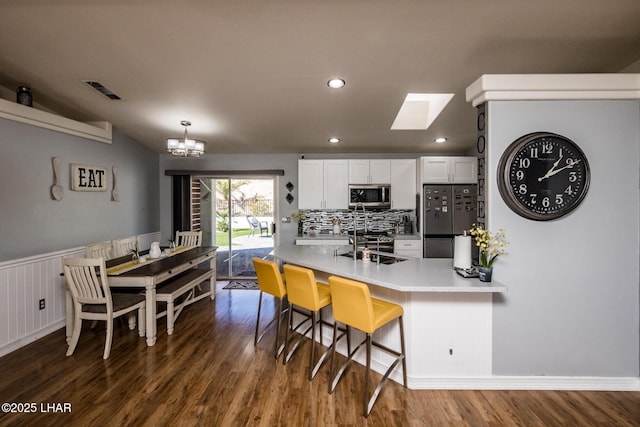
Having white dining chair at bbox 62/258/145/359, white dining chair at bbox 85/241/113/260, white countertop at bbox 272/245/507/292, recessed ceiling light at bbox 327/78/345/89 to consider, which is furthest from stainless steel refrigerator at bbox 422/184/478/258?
white dining chair at bbox 85/241/113/260

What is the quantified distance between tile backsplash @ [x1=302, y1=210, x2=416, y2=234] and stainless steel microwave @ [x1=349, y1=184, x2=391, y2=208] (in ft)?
1.32

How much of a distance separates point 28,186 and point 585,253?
5.28 meters

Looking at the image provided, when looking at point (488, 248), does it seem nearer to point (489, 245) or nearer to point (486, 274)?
point (489, 245)

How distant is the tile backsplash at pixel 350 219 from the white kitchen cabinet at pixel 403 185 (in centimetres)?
41

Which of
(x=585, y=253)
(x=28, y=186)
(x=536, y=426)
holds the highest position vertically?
(x=28, y=186)

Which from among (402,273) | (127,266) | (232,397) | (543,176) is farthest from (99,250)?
(543,176)

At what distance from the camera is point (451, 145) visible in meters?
4.80

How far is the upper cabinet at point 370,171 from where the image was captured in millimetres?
4910

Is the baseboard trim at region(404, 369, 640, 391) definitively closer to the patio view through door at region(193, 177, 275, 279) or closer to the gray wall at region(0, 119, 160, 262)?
the patio view through door at region(193, 177, 275, 279)

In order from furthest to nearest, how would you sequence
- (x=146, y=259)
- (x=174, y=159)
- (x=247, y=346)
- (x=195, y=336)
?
(x=174, y=159), (x=146, y=259), (x=195, y=336), (x=247, y=346)

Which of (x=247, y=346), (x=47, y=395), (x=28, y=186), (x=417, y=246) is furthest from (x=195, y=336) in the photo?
(x=417, y=246)

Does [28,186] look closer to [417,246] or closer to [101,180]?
[101,180]

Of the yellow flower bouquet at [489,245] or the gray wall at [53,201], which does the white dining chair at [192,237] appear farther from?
the yellow flower bouquet at [489,245]

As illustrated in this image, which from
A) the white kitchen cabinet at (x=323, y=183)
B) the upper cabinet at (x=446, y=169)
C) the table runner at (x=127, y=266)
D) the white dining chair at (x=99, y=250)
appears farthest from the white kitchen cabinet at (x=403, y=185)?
the white dining chair at (x=99, y=250)
